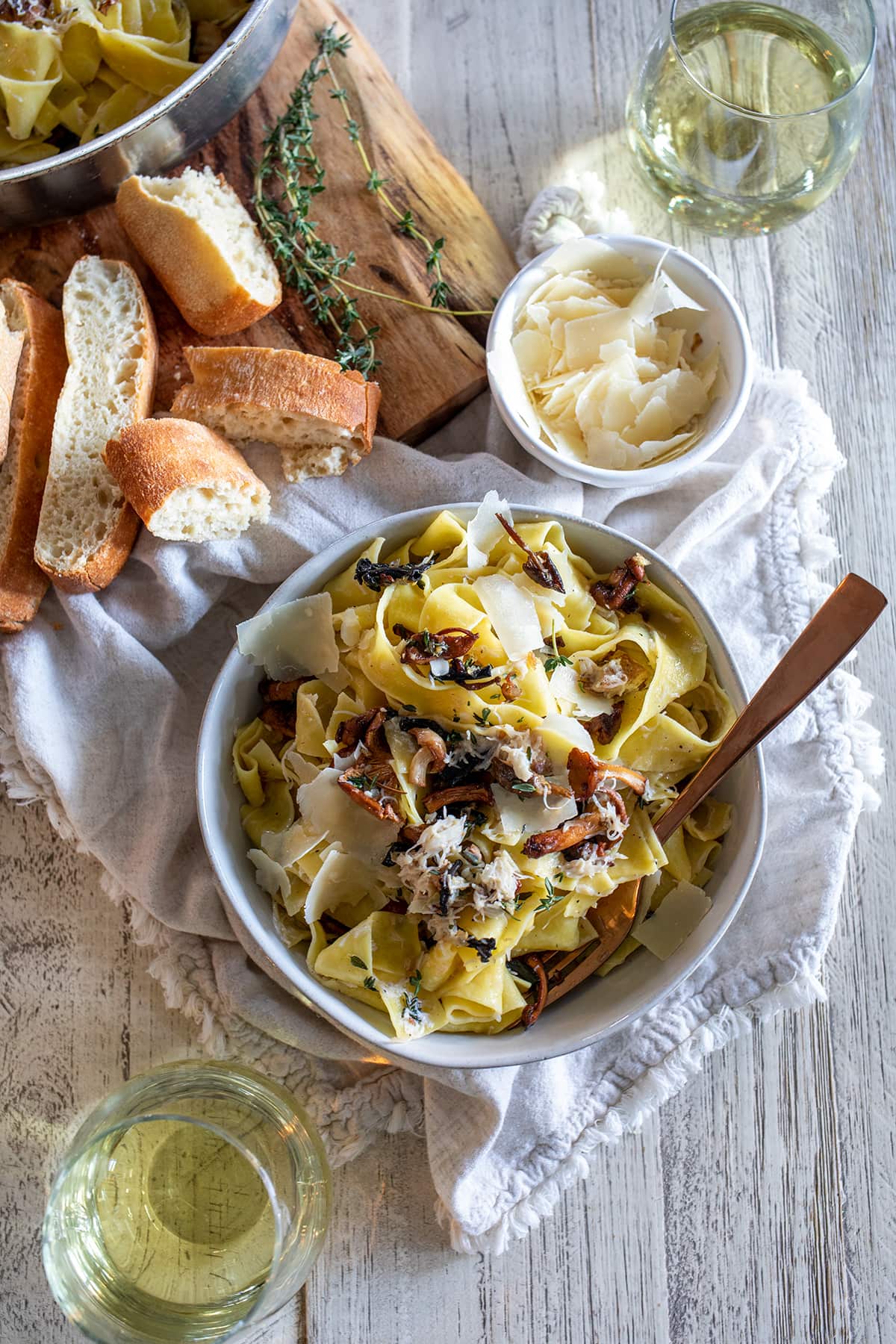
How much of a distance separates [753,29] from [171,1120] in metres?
2.98

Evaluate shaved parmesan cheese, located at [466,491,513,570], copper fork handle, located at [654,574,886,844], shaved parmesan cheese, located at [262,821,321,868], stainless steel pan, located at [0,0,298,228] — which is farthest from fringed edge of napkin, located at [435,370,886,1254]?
stainless steel pan, located at [0,0,298,228]

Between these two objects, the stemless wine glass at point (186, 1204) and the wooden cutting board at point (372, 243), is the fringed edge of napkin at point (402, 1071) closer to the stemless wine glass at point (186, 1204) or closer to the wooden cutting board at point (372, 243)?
the stemless wine glass at point (186, 1204)

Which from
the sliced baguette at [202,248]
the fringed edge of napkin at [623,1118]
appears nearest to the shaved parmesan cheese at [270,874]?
the fringed edge of napkin at [623,1118]

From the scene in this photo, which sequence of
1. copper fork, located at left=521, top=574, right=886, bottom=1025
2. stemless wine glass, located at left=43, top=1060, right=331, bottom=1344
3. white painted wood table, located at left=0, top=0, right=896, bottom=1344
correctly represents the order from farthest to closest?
white painted wood table, located at left=0, top=0, right=896, bottom=1344
stemless wine glass, located at left=43, top=1060, right=331, bottom=1344
copper fork, located at left=521, top=574, right=886, bottom=1025

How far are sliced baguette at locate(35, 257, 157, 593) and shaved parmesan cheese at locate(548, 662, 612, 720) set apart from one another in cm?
107

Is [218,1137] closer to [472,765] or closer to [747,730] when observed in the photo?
[472,765]

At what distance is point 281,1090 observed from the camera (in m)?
2.73

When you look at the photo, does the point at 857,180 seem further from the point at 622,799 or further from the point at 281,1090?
the point at 281,1090

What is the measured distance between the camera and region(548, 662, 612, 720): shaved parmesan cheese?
2.46 m

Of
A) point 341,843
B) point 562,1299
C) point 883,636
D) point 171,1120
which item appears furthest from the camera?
point 883,636

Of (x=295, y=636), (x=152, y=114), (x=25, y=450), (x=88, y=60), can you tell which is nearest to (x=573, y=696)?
(x=295, y=636)

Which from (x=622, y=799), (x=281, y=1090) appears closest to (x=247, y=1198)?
(x=281, y=1090)

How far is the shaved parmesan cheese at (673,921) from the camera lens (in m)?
2.48

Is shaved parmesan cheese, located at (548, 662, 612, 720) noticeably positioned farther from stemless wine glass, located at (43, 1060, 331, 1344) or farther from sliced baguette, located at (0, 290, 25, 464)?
sliced baguette, located at (0, 290, 25, 464)
